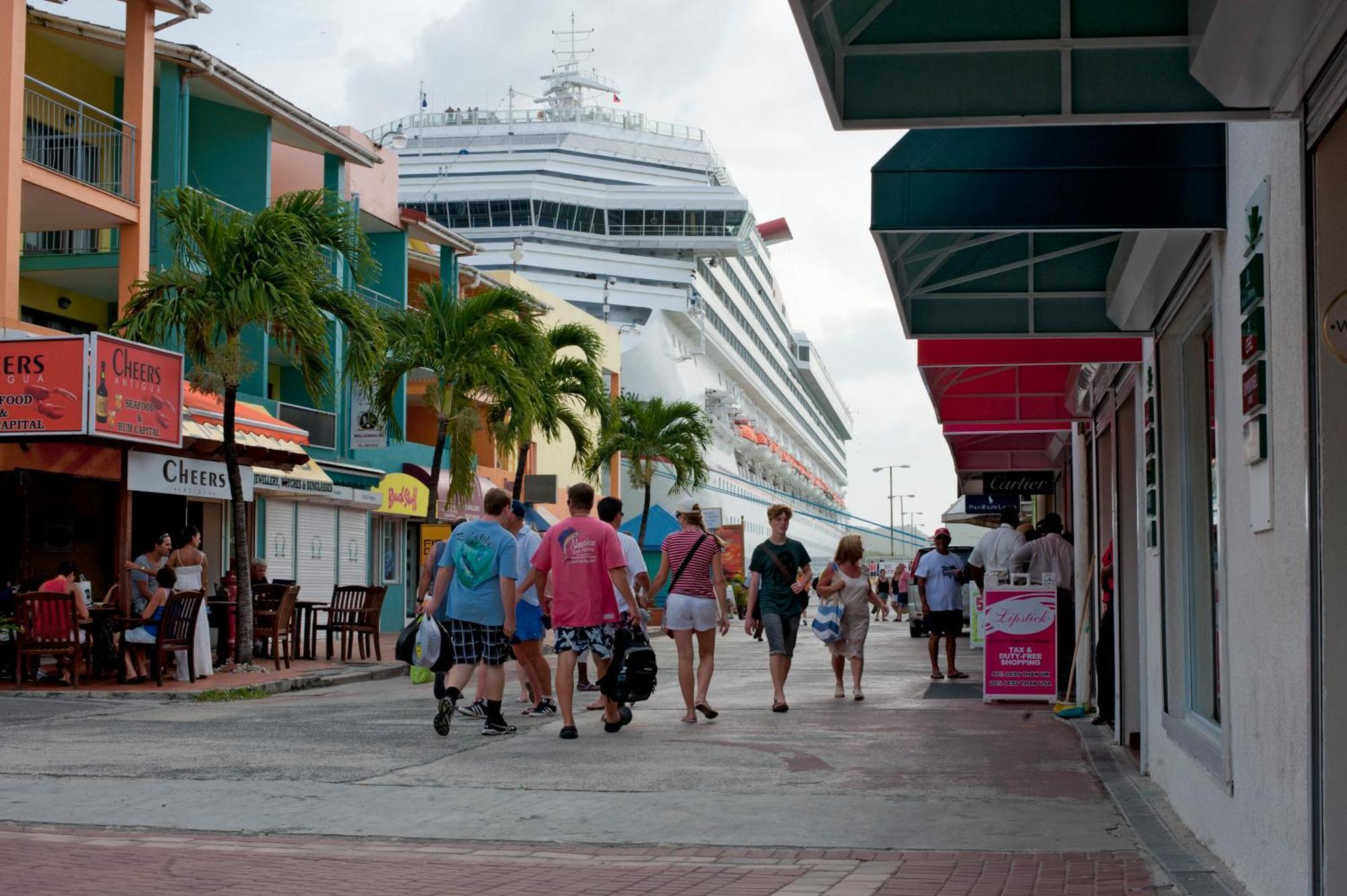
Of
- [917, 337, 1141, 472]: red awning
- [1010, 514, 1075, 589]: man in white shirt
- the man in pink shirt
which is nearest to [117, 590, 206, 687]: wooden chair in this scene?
the man in pink shirt

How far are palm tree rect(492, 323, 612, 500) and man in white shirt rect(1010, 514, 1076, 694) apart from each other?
11.6 m

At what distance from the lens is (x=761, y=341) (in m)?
88.1

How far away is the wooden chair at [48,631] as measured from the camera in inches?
589

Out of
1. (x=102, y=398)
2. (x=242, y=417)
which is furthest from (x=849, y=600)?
(x=242, y=417)

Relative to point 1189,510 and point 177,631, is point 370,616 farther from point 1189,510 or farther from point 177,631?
point 1189,510

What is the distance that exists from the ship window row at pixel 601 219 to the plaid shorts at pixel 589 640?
5661cm

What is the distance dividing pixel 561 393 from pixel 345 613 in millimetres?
9631

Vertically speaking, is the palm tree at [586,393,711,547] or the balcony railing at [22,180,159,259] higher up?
the balcony railing at [22,180,159,259]

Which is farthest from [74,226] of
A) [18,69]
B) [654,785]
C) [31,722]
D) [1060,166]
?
[1060,166]

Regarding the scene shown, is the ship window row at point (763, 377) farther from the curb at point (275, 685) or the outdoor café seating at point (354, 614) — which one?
the curb at point (275, 685)

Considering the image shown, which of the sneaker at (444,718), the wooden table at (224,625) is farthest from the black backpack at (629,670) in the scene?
the wooden table at (224,625)

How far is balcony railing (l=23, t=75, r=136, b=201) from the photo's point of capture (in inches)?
866

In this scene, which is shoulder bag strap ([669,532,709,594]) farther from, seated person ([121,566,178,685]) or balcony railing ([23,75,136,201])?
balcony railing ([23,75,136,201])

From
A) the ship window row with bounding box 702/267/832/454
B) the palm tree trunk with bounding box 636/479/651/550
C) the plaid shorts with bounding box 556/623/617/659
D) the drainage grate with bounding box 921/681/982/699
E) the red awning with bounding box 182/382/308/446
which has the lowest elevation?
the drainage grate with bounding box 921/681/982/699
